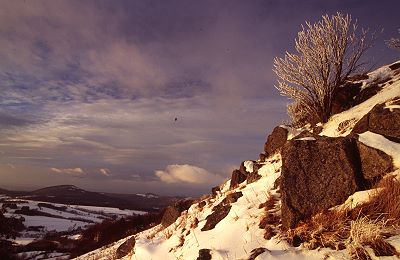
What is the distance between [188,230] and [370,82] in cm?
1185

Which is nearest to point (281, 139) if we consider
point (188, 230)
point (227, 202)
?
point (227, 202)

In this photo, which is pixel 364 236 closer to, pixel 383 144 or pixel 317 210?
pixel 317 210

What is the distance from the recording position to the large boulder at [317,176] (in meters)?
7.55

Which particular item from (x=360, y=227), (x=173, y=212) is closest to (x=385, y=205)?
(x=360, y=227)

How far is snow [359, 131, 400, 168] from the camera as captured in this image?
309 inches

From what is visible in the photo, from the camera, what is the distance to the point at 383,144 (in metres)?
8.27

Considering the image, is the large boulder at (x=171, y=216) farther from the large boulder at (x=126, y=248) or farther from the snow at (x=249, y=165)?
the snow at (x=249, y=165)

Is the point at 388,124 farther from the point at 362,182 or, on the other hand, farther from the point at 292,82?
the point at 292,82

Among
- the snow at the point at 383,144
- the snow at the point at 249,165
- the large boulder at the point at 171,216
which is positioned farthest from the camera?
the large boulder at the point at 171,216

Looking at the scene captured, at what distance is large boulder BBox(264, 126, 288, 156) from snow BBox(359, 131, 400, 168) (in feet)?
22.1

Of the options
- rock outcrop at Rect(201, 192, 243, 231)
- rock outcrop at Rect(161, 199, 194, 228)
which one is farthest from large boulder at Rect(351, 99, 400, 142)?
rock outcrop at Rect(161, 199, 194, 228)

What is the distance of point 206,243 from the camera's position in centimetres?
862

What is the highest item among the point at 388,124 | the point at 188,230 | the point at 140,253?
the point at 388,124

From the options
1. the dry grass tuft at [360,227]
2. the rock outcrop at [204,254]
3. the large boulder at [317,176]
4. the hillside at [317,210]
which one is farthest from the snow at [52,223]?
the dry grass tuft at [360,227]
